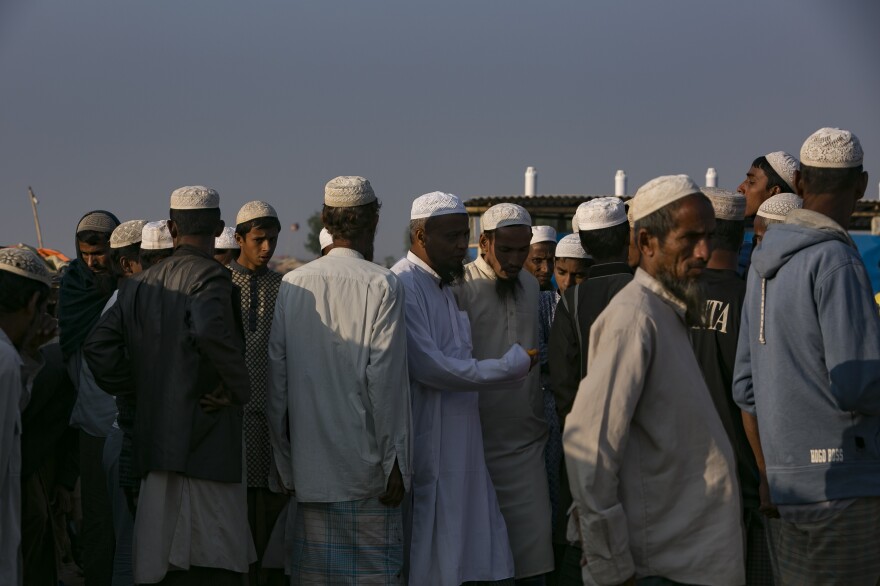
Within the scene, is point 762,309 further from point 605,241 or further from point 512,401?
point 512,401

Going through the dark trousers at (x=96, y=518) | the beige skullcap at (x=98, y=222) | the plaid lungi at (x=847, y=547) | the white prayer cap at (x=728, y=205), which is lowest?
the dark trousers at (x=96, y=518)

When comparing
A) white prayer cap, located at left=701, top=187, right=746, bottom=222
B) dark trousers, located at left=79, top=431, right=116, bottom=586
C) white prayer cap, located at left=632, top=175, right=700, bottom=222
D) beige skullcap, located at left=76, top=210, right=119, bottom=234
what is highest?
white prayer cap, located at left=632, top=175, right=700, bottom=222

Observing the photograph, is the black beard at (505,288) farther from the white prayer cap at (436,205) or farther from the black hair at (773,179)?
the black hair at (773,179)

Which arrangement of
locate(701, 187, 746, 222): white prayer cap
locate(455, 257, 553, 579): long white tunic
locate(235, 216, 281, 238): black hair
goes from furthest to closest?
locate(235, 216, 281, 238): black hair < locate(455, 257, 553, 579): long white tunic < locate(701, 187, 746, 222): white prayer cap

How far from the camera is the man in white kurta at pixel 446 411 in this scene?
4988mm

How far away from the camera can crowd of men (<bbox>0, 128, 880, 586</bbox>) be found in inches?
119

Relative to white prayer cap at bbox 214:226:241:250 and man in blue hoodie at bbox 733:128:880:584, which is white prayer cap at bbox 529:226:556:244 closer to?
white prayer cap at bbox 214:226:241:250

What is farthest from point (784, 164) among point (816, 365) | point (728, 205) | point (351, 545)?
point (351, 545)

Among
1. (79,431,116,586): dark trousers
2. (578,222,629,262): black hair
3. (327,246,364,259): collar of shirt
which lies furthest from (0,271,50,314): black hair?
(578,222,629,262): black hair

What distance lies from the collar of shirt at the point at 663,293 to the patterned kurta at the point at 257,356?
3417 mm

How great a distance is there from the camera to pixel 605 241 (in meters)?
5.18

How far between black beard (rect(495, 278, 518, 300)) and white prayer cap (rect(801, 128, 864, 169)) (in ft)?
7.25

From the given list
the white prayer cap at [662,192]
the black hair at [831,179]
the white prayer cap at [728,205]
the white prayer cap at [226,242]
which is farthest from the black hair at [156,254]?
the black hair at [831,179]

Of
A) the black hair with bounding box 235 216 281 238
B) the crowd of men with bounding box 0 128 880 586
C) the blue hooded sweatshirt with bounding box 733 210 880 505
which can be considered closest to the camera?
the crowd of men with bounding box 0 128 880 586
